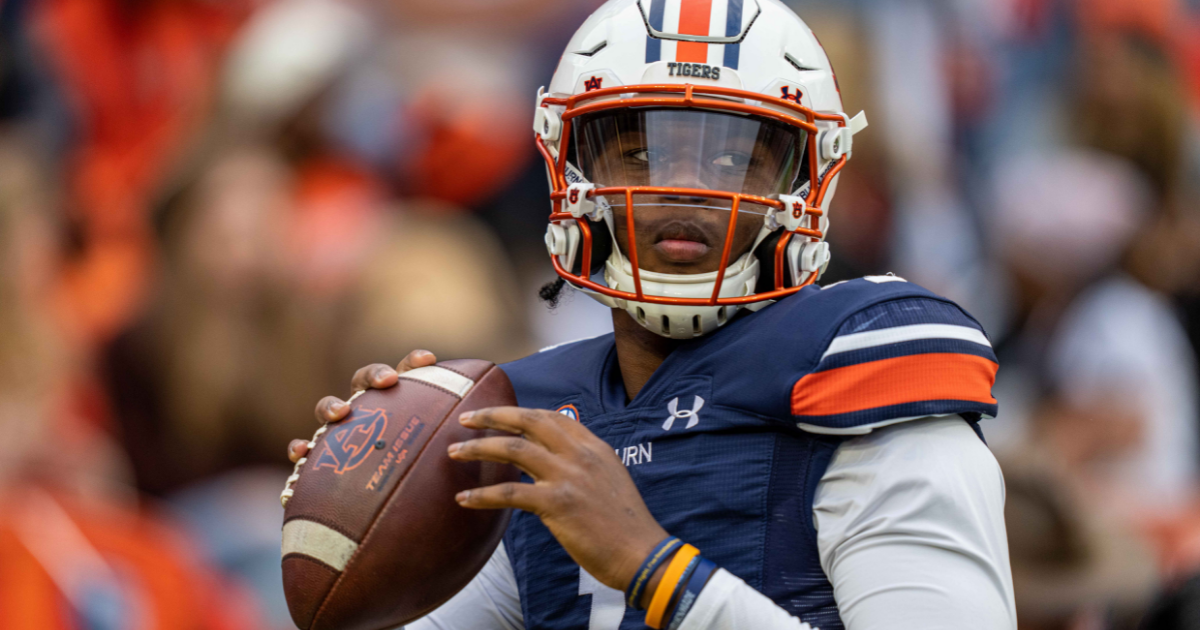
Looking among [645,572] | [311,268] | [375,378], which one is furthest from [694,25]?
[311,268]

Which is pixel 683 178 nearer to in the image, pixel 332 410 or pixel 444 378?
pixel 444 378

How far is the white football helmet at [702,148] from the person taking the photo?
1.46 metres

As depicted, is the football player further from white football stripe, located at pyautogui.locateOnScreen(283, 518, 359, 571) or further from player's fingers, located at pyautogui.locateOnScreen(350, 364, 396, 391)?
white football stripe, located at pyautogui.locateOnScreen(283, 518, 359, 571)

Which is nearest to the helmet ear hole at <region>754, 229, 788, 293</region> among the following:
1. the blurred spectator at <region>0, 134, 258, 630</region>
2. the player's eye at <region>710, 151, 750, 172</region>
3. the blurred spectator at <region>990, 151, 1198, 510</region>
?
the player's eye at <region>710, 151, 750, 172</region>

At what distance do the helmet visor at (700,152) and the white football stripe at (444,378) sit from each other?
13.4 inches

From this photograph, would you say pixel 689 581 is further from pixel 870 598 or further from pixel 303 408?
pixel 303 408

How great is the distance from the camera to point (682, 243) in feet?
4.74

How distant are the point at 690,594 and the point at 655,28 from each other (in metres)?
0.83

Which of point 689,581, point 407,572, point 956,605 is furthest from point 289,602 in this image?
point 956,605

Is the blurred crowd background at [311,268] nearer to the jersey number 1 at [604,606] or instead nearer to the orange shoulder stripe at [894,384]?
the jersey number 1 at [604,606]

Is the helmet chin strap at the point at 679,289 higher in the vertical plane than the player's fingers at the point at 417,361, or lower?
higher

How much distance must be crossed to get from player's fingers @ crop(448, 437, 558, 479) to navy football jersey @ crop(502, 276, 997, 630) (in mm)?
227

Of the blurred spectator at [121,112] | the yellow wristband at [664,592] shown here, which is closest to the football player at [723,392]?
the yellow wristband at [664,592]

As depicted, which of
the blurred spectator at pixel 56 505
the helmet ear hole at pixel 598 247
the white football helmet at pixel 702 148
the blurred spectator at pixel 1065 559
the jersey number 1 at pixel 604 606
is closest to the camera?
the jersey number 1 at pixel 604 606
